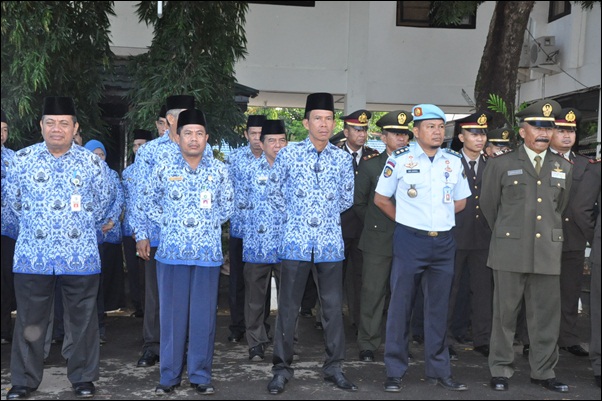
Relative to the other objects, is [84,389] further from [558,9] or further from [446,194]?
[558,9]

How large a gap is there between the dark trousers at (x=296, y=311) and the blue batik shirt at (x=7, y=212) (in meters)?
2.17

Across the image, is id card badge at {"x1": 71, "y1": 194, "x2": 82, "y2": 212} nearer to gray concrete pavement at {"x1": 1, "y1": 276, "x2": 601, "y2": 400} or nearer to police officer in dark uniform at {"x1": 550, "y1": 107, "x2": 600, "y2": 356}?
gray concrete pavement at {"x1": 1, "y1": 276, "x2": 601, "y2": 400}

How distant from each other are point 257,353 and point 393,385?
150 centimetres

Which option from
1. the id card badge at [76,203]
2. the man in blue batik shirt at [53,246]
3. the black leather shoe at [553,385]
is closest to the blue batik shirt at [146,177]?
the man in blue batik shirt at [53,246]

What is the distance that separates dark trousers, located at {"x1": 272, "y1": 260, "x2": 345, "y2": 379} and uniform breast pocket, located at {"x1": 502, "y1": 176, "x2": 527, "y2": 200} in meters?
1.46

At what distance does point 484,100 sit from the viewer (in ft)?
42.2

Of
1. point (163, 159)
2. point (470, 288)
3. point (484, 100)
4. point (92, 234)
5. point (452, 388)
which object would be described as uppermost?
point (484, 100)

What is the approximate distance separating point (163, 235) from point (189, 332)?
74 centimetres

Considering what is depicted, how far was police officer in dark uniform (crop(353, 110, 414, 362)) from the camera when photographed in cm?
759

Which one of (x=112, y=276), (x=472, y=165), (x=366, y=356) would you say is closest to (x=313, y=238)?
(x=366, y=356)

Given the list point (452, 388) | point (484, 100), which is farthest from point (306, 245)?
point (484, 100)

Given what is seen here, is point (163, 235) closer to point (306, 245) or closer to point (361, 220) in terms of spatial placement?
point (306, 245)

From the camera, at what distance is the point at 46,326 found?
616cm

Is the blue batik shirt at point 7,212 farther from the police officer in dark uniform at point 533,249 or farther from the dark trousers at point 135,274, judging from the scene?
the police officer in dark uniform at point 533,249
